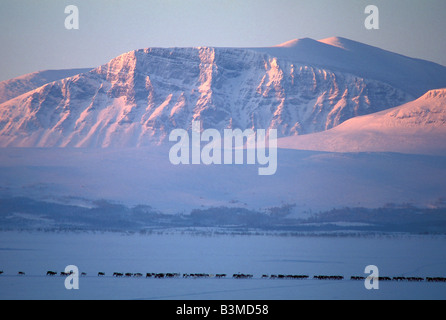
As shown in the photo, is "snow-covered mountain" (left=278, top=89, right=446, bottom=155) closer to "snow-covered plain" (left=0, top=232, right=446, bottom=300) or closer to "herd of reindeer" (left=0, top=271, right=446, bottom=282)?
"snow-covered plain" (left=0, top=232, right=446, bottom=300)

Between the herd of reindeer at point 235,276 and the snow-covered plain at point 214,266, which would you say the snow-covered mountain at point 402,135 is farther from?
the herd of reindeer at point 235,276

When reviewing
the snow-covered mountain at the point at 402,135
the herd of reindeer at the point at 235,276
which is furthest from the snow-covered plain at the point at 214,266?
the snow-covered mountain at the point at 402,135

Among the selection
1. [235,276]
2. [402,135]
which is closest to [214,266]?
[235,276]

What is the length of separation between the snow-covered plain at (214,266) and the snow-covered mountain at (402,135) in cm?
9321

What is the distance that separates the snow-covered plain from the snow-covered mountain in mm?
93208

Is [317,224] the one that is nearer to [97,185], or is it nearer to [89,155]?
[97,185]

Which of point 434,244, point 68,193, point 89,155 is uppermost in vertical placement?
point 89,155

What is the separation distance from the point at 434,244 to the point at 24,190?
3942 inches

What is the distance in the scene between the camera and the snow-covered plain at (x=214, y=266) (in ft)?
149

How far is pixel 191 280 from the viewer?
50812 mm

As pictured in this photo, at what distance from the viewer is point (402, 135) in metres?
184

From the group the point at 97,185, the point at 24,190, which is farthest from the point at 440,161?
the point at 24,190
